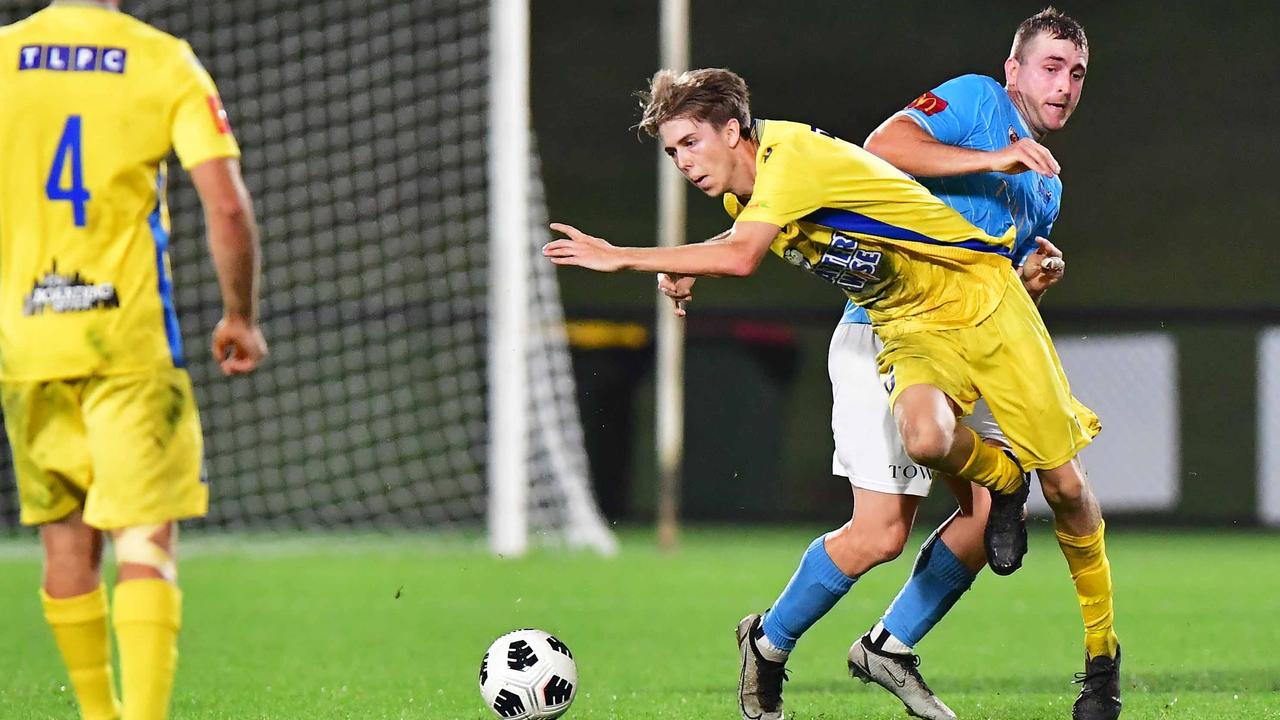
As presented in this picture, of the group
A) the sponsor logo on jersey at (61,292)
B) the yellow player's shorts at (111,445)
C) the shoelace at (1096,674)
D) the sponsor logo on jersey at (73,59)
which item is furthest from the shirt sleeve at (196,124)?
the shoelace at (1096,674)

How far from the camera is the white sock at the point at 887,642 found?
15.4 feet

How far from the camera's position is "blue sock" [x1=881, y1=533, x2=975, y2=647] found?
4727mm

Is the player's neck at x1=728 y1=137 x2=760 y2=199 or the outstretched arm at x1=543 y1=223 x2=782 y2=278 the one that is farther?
the player's neck at x1=728 y1=137 x2=760 y2=199

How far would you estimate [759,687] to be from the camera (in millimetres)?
4488

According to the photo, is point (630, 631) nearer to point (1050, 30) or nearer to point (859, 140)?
point (1050, 30)

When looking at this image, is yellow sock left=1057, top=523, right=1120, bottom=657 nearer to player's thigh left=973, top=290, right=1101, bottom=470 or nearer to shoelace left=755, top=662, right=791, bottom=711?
player's thigh left=973, top=290, right=1101, bottom=470

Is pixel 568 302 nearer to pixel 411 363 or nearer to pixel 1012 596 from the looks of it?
pixel 411 363

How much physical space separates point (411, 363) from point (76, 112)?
9542 mm

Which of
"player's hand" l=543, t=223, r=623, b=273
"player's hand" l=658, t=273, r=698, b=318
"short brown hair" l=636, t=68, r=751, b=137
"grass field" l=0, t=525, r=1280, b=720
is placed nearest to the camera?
"player's hand" l=543, t=223, r=623, b=273

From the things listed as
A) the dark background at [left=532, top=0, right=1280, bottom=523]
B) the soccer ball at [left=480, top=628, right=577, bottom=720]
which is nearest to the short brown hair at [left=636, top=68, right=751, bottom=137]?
the soccer ball at [left=480, top=628, right=577, bottom=720]

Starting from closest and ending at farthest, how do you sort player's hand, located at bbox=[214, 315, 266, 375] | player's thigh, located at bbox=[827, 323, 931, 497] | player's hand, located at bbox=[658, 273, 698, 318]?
player's hand, located at bbox=[214, 315, 266, 375]
player's hand, located at bbox=[658, 273, 698, 318]
player's thigh, located at bbox=[827, 323, 931, 497]

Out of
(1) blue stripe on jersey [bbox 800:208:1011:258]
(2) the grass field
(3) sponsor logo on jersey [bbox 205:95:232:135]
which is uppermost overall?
(3) sponsor logo on jersey [bbox 205:95:232:135]

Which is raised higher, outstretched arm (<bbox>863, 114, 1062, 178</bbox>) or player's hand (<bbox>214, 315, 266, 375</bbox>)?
outstretched arm (<bbox>863, 114, 1062, 178</bbox>)

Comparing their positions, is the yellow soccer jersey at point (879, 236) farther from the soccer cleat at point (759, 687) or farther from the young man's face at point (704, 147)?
the soccer cleat at point (759, 687)
